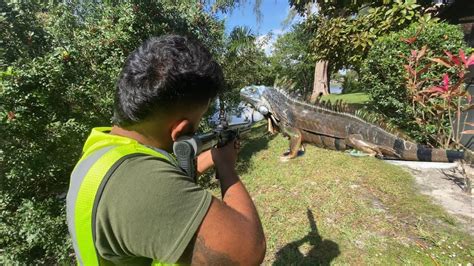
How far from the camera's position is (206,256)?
848mm

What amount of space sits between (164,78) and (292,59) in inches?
961

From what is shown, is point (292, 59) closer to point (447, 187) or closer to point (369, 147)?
point (369, 147)

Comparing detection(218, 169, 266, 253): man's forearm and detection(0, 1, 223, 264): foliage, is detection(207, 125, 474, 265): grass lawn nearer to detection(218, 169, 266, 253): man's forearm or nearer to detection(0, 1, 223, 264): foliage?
detection(218, 169, 266, 253): man's forearm

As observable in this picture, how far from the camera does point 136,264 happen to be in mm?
988

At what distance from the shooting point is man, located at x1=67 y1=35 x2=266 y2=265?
82cm

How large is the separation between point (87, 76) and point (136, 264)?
3432mm

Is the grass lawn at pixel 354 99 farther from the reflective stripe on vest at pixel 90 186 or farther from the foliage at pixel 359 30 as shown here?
the reflective stripe on vest at pixel 90 186

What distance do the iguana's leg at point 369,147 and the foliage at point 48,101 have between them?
170 inches

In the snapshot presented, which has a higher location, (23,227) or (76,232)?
(76,232)

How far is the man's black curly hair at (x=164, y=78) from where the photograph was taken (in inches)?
40.1

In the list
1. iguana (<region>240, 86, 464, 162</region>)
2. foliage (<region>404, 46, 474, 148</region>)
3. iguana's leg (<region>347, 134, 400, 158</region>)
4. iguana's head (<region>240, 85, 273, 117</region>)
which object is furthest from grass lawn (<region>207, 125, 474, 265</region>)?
iguana's head (<region>240, 85, 273, 117</region>)

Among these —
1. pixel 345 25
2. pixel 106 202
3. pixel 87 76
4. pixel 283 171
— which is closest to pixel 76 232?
pixel 106 202

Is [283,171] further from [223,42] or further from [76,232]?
[76,232]

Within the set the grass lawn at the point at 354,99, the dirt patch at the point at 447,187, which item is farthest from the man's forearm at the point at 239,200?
the grass lawn at the point at 354,99
